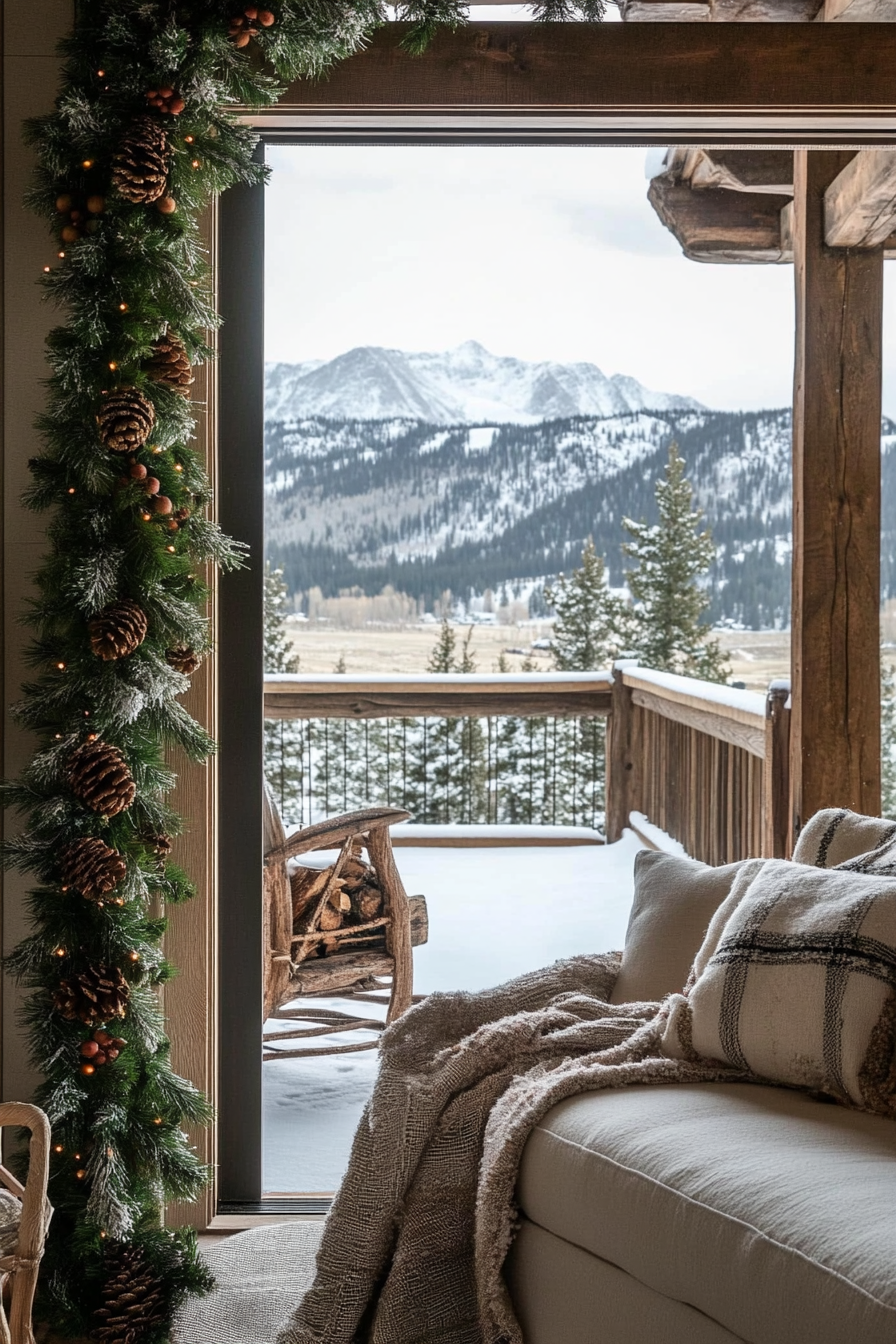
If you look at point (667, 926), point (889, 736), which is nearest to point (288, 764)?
point (889, 736)

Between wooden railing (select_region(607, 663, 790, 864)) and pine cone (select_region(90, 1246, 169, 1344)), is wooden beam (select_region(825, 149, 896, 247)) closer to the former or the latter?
wooden railing (select_region(607, 663, 790, 864))

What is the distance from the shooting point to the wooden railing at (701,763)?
3.31 m

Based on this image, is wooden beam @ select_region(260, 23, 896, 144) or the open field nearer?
wooden beam @ select_region(260, 23, 896, 144)

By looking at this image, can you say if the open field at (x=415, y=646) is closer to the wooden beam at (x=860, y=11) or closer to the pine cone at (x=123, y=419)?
the wooden beam at (x=860, y=11)

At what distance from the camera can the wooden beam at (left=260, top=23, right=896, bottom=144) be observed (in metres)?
2.26

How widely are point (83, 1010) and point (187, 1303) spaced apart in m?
0.63

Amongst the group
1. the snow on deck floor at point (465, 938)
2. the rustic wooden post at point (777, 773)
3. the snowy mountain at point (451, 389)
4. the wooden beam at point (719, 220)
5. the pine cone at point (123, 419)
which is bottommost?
the snow on deck floor at point (465, 938)

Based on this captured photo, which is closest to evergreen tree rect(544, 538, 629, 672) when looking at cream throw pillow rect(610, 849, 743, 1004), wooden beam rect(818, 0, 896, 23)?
wooden beam rect(818, 0, 896, 23)

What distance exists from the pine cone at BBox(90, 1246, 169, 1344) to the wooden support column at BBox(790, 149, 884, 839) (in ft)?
6.07

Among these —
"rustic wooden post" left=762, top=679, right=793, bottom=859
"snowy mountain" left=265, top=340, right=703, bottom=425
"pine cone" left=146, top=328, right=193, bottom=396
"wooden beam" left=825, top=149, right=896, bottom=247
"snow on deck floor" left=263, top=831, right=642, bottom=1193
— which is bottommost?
"snow on deck floor" left=263, top=831, right=642, bottom=1193

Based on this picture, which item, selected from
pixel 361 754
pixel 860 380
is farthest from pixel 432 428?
pixel 860 380

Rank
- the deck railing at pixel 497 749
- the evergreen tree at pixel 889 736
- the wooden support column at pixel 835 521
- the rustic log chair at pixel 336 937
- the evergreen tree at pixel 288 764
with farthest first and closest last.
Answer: the evergreen tree at pixel 288 764
the deck railing at pixel 497 749
the evergreen tree at pixel 889 736
the rustic log chair at pixel 336 937
the wooden support column at pixel 835 521

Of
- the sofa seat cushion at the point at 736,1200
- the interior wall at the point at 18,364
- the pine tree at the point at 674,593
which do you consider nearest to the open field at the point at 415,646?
the pine tree at the point at 674,593

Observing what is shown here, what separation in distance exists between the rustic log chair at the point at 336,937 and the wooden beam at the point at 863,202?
195 cm
